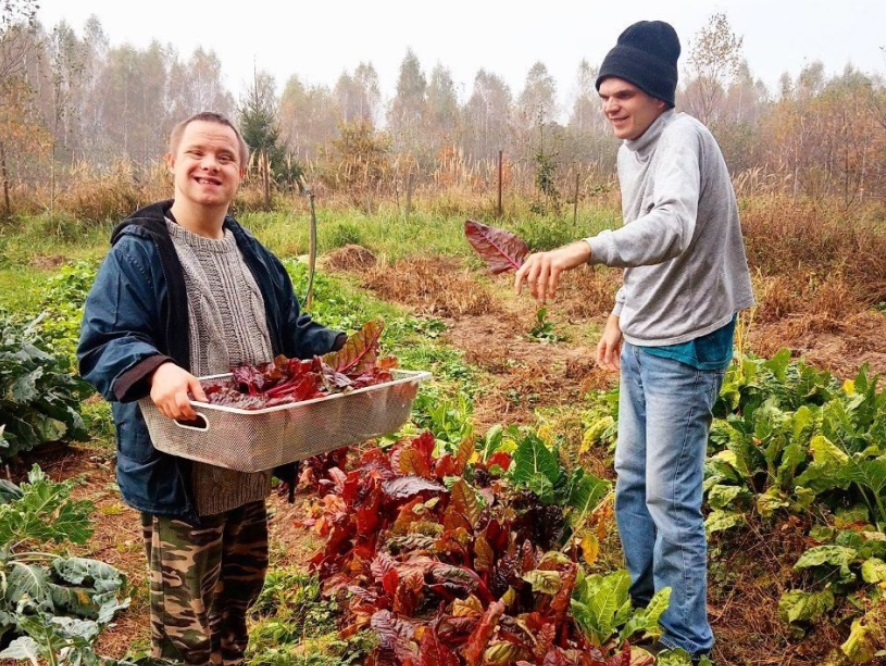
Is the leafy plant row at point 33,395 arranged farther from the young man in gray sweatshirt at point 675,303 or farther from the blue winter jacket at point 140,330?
the young man in gray sweatshirt at point 675,303

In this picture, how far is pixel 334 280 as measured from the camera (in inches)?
356

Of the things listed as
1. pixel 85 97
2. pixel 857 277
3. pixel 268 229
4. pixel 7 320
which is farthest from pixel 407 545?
pixel 85 97

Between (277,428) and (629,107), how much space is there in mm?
1398

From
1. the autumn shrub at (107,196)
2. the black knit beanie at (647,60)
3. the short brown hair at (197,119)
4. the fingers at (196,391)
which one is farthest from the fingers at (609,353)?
the autumn shrub at (107,196)

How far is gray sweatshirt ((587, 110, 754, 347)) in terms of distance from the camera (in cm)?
194

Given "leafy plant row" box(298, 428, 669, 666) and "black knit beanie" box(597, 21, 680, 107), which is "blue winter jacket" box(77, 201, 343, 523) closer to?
"leafy plant row" box(298, 428, 669, 666)

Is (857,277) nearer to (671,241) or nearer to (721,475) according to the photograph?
(721,475)

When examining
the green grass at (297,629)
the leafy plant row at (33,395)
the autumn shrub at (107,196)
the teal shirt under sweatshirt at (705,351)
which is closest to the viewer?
the teal shirt under sweatshirt at (705,351)

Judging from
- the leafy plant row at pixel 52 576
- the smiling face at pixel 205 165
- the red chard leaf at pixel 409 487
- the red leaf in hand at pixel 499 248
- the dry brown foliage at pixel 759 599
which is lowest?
the dry brown foliage at pixel 759 599

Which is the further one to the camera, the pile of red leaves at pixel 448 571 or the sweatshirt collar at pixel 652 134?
the sweatshirt collar at pixel 652 134

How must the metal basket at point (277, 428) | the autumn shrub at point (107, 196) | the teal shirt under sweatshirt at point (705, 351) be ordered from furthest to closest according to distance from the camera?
the autumn shrub at point (107, 196)
the teal shirt under sweatshirt at point (705, 351)
the metal basket at point (277, 428)

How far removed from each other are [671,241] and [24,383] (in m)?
3.57

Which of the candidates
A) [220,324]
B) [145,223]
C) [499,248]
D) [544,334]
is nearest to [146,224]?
[145,223]

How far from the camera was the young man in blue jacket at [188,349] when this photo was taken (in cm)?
174
